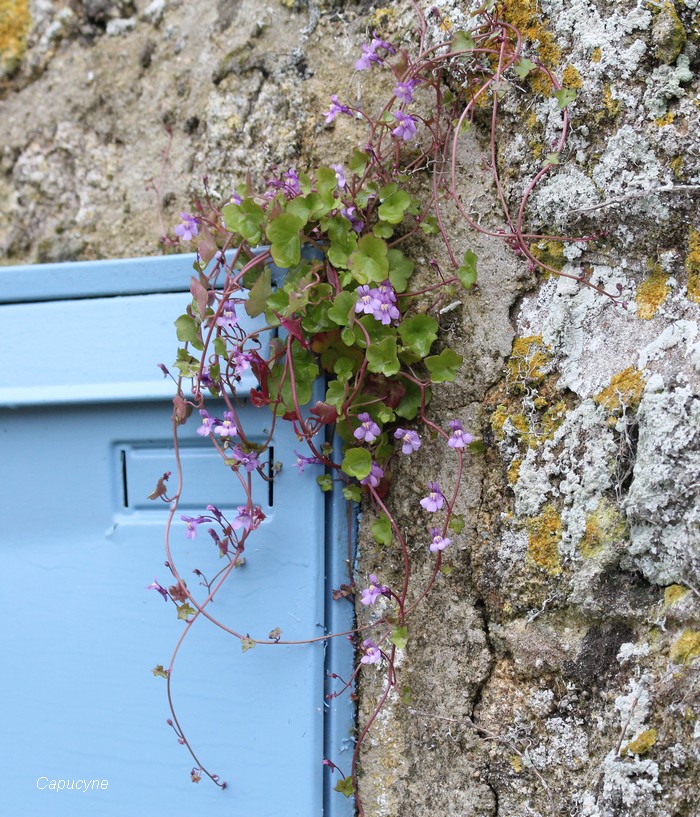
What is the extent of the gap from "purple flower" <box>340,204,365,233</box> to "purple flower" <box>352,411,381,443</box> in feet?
0.92

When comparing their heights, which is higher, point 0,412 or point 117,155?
point 117,155

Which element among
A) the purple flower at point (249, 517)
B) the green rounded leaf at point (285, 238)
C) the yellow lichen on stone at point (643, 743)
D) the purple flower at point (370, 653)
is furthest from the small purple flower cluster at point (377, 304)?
the yellow lichen on stone at point (643, 743)

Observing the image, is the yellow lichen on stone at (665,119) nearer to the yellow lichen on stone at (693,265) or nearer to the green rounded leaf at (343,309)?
the yellow lichen on stone at (693,265)

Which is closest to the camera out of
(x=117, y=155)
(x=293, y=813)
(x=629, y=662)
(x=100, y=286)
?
(x=629, y=662)

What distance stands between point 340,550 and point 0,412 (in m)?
0.61

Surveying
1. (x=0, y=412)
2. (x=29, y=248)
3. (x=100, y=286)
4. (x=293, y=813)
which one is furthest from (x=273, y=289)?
(x=293, y=813)

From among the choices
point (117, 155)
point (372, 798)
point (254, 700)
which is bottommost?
point (372, 798)

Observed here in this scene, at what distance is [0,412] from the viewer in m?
1.27

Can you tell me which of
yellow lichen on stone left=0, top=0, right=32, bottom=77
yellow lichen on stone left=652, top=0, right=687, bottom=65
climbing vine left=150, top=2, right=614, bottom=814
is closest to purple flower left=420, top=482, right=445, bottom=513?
climbing vine left=150, top=2, right=614, bottom=814

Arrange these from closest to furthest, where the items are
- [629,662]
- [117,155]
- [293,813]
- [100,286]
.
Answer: [629,662]
[293,813]
[100,286]
[117,155]

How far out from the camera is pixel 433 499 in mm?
1066

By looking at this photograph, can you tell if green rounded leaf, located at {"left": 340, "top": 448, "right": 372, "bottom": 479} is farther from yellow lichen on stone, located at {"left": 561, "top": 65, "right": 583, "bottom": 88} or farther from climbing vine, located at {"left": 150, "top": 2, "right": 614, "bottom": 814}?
yellow lichen on stone, located at {"left": 561, "top": 65, "right": 583, "bottom": 88}

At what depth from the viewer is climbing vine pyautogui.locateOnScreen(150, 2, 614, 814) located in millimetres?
1078

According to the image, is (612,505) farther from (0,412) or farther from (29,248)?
(29,248)
